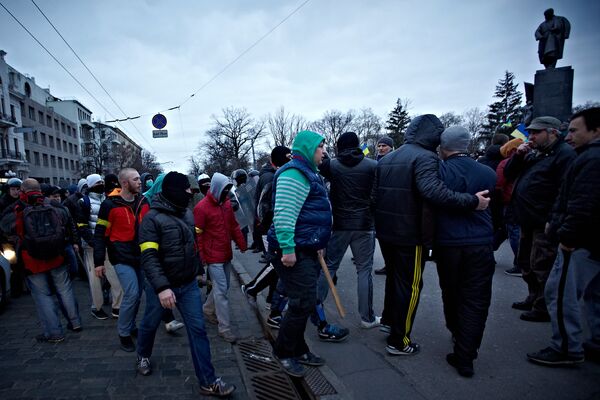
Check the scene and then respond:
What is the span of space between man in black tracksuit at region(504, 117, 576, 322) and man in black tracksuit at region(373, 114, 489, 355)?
4.87 feet

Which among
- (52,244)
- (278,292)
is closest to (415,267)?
(278,292)

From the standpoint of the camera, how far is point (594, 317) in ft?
9.70

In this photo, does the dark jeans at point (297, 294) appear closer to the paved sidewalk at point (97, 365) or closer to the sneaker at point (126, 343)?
the paved sidewalk at point (97, 365)

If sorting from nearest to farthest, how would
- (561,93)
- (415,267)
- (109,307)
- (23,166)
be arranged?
(415,267)
(109,307)
(561,93)
(23,166)

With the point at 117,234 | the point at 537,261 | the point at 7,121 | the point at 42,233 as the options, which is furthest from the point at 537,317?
the point at 7,121

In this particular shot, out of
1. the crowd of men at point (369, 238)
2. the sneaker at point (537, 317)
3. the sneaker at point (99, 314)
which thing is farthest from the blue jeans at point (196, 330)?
the sneaker at point (537, 317)

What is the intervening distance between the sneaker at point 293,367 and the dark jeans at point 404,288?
3.02ft

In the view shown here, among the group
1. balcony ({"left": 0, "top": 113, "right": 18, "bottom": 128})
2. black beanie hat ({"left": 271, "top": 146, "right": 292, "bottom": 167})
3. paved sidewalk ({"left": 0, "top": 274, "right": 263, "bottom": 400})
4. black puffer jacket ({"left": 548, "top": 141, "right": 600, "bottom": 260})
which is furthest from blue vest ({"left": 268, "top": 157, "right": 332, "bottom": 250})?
balcony ({"left": 0, "top": 113, "right": 18, "bottom": 128})

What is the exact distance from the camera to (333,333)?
3645 millimetres

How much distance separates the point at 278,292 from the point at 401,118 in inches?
2396

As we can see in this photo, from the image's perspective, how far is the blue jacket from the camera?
2848mm

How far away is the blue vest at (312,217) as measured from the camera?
2.86 metres

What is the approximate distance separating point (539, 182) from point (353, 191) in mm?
2082

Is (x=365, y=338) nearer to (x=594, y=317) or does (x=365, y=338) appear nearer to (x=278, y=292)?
(x=278, y=292)
